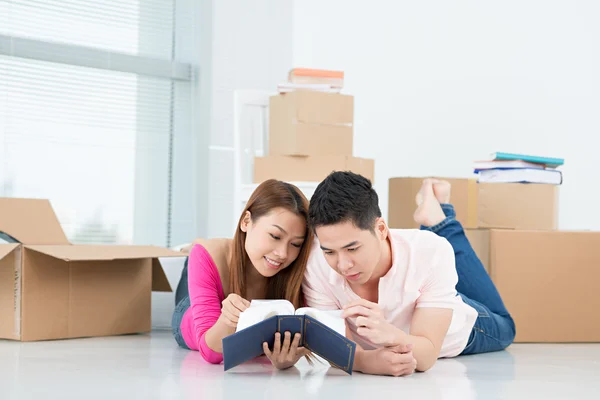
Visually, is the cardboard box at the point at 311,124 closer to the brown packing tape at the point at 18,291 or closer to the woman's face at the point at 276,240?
the brown packing tape at the point at 18,291

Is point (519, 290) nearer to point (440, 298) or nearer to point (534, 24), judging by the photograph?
point (440, 298)

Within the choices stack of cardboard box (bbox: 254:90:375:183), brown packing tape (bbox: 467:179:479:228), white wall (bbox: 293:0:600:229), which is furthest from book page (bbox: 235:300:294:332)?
white wall (bbox: 293:0:600:229)

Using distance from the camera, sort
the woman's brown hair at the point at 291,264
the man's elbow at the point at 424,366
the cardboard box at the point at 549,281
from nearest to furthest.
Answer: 1. the man's elbow at the point at 424,366
2. the woman's brown hair at the point at 291,264
3. the cardboard box at the point at 549,281

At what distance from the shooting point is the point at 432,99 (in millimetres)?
3648

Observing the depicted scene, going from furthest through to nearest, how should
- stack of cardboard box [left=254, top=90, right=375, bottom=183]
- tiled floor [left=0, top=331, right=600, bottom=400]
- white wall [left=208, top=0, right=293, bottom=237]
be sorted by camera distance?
1. white wall [left=208, top=0, right=293, bottom=237]
2. stack of cardboard box [left=254, top=90, right=375, bottom=183]
3. tiled floor [left=0, top=331, right=600, bottom=400]

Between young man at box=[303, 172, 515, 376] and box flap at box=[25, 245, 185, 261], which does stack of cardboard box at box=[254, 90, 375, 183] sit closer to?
box flap at box=[25, 245, 185, 261]

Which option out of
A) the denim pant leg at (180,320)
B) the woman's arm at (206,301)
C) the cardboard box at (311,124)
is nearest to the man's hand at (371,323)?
the woman's arm at (206,301)

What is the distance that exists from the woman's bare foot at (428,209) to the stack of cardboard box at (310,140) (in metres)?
0.47

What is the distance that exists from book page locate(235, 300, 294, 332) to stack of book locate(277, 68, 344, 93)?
1585 millimetres

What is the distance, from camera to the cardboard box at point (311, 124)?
2.86m

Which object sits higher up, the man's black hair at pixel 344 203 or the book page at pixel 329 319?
the man's black hair at pixel 344 203

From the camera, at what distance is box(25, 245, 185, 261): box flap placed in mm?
2199

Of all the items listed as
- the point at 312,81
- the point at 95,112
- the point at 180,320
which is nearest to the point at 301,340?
the point at 180,320

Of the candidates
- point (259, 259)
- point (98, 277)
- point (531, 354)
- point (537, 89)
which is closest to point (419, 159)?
point (537, 89)
